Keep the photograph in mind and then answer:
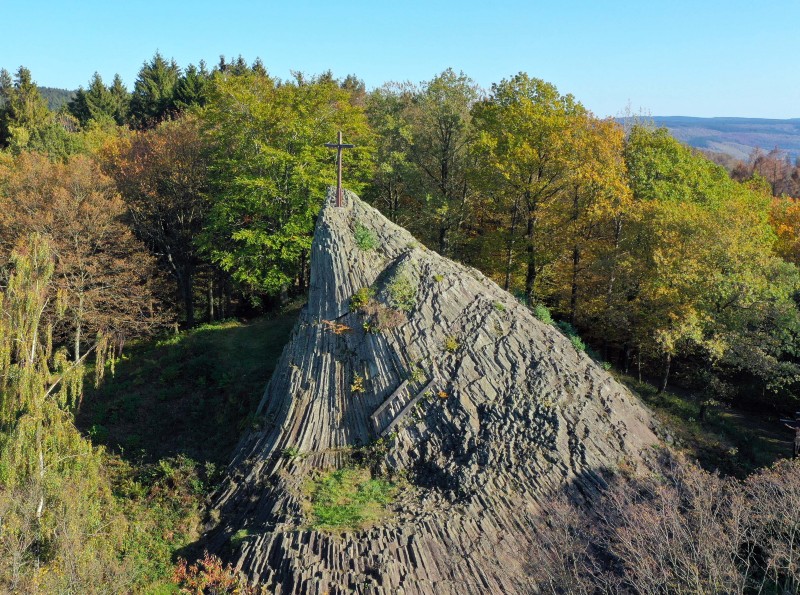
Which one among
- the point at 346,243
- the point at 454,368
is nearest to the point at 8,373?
the point at 346,243

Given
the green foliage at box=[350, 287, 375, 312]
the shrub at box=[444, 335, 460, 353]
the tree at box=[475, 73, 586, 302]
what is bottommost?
the shrub at box=[444, 335, 460, 353]

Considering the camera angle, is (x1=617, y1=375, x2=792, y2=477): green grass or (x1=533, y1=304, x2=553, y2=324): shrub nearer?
(x1=617, y1=375, x2=792, y2=477): green grass

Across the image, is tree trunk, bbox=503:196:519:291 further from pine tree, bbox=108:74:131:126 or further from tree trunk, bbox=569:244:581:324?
pine tree, bbox=108:74:131:126

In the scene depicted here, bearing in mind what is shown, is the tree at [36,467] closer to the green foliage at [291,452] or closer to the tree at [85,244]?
the green foliage at [291,452]

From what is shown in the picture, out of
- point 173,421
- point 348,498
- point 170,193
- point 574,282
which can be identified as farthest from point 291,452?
point 170,193

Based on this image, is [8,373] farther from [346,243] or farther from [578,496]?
[578,496]

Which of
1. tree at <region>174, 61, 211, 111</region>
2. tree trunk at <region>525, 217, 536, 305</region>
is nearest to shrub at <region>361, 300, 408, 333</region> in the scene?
tree trunk at <region>525, 217, 536, 305</region>
